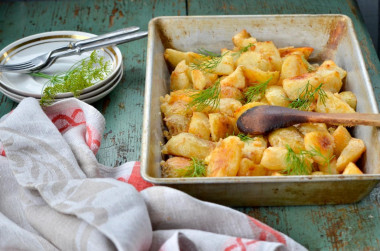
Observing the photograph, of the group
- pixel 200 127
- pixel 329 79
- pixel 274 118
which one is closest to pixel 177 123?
pixel 200 127

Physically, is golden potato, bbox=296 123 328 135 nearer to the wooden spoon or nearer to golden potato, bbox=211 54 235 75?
the wooden spoon

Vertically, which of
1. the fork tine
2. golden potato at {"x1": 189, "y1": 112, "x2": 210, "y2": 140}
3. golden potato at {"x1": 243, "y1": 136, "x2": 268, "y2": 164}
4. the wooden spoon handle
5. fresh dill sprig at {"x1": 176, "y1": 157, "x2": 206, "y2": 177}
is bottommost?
the fork tine

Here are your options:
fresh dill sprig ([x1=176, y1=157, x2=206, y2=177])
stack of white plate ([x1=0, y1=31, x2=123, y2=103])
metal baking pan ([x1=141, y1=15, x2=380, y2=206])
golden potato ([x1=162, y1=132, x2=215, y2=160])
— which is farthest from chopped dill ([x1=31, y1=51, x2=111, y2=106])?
fresh dill sprig ([x1=176, y1=157, x2=206, y2=177])

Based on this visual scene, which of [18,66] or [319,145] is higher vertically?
[319,145]

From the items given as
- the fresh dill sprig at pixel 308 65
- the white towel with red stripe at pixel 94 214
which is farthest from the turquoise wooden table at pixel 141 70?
the fresh dill sprig at pixel 308 65

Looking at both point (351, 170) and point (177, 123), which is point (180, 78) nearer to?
point (177, 123)

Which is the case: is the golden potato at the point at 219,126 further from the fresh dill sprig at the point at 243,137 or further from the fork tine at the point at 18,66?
the fork tine at the point at 18,66
